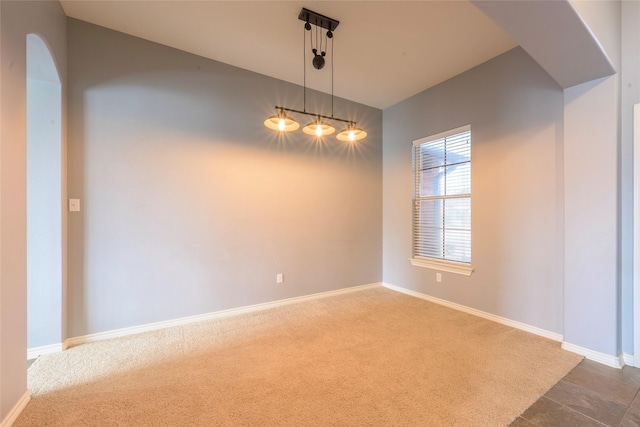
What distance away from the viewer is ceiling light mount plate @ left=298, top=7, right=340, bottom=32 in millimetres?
2398

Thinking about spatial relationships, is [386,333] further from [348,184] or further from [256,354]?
[348,184]

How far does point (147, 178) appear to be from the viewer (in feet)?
9.37

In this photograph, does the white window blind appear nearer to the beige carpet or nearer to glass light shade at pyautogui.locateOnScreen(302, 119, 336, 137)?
the beige carpet

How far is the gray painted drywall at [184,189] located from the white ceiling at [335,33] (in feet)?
0.77

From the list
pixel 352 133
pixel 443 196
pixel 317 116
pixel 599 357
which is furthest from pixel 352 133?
pixel 599 357

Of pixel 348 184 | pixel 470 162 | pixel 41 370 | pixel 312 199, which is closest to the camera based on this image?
pixel 41 370

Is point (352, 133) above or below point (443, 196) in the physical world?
above

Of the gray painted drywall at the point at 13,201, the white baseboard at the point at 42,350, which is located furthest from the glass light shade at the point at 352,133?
the white baseboard at the point at 42,350

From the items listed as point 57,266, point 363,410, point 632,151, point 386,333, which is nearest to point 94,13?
point 57,266

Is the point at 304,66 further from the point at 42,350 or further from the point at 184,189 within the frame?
the point at 42,350

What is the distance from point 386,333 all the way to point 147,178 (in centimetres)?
299

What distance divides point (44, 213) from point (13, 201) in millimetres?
1001

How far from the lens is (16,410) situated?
1604 mm

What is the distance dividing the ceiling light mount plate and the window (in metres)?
2.04
